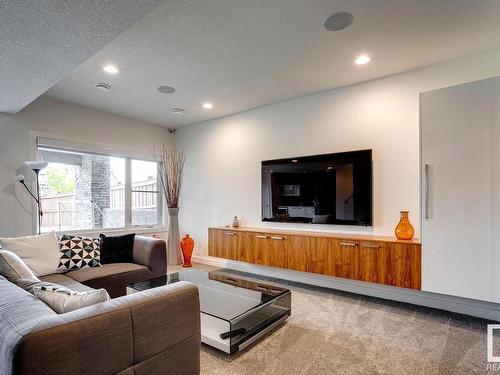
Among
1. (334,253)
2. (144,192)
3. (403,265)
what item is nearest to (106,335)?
(334,253)

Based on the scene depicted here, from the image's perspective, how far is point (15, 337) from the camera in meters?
0.93

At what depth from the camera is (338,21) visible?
86.0 inches

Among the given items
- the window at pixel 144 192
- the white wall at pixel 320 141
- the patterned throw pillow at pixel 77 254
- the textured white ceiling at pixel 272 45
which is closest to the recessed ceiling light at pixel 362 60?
the textured white ceiling at pixel 272 45

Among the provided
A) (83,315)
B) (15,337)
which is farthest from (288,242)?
(15,337)

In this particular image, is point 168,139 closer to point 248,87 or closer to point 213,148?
point 213,148

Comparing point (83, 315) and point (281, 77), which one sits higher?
point (281, 77)

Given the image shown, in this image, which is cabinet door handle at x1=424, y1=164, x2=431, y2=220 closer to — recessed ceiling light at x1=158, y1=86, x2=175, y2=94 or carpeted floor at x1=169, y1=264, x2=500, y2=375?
carpeted floor at x1=169, y1=264, x2=500, y2=375

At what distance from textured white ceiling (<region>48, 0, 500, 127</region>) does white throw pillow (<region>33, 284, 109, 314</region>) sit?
1.97 meters

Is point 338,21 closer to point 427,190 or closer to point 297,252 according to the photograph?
point 427,190

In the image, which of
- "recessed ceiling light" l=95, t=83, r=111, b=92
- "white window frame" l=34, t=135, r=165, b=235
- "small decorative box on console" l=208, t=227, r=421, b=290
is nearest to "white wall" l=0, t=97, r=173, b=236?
"white window frame" l=34, t=135, r=165, b=235

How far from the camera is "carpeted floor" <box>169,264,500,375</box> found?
183 cm

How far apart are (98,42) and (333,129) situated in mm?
2722

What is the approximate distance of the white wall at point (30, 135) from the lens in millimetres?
3438

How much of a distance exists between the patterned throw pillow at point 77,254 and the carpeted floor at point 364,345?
162cm
